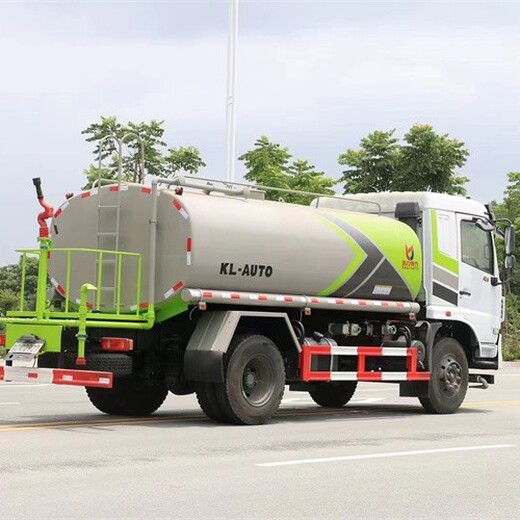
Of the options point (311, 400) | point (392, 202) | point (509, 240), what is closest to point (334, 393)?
point (311, 400)

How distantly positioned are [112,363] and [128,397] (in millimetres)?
1611

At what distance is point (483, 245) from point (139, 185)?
6.04 meters

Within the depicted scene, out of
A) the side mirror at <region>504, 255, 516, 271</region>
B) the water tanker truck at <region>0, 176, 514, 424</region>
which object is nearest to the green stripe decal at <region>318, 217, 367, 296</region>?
Result: the water tanker truck at <region>0, 176, 514, 424</region>

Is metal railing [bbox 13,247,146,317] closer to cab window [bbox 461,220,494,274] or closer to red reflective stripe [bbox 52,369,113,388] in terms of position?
red reflective stripe [bbox 52,369,113,388]

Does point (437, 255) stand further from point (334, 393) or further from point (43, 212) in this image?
point (43, 212)

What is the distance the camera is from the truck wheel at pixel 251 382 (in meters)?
14.1

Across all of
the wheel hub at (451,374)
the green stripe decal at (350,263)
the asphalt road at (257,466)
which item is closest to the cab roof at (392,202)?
the green stripe decal at (350,263)

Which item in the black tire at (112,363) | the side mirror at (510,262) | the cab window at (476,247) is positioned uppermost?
the cab window at (476,247)

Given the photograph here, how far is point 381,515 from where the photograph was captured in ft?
26.6

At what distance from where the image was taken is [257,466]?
10383mm

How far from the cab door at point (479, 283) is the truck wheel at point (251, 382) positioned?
4.08 m

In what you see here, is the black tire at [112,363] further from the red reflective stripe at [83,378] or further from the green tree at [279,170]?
the green tree at [279,170]

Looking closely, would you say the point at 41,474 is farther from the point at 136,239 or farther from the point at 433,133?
the point at 433,133

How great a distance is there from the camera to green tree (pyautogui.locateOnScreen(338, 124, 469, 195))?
139ft
